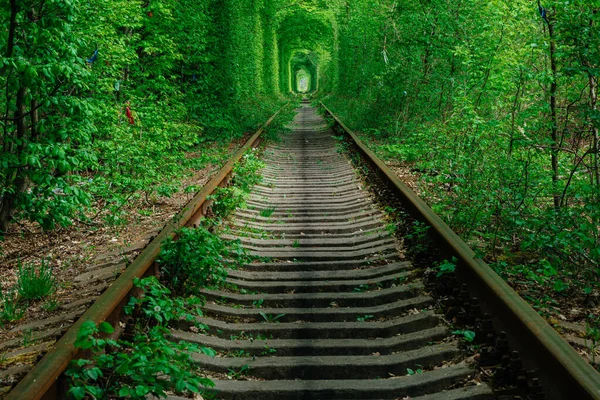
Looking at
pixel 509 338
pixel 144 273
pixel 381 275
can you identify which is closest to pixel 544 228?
pixel 381 275

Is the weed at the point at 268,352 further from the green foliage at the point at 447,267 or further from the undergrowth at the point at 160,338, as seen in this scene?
the green foliage at the point at 447,267

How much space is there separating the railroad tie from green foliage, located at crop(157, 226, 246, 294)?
6.7 inches

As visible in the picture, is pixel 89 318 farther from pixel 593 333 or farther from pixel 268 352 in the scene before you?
pixel 593 333

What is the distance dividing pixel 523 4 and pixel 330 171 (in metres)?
5.35

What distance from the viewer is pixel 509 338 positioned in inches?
129

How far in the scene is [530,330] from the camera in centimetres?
296

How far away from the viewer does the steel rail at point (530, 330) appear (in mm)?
2496

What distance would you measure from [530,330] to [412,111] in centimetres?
1234

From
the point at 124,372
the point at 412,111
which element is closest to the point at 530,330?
the point at 124,372

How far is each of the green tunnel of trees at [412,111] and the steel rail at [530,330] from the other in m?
0.46

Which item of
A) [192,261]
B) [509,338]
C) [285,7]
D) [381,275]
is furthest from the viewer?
[285,7]

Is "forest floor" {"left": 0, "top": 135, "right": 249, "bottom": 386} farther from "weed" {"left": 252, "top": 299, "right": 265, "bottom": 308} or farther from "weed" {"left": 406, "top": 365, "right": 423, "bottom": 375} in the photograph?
"weed" {"left": 406, "top": 365, "right": 423, "bottom": 375}

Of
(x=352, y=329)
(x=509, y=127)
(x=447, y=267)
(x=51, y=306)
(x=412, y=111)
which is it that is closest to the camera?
(x=352, y=329)

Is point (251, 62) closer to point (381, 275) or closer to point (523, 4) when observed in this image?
point (523, 4)
